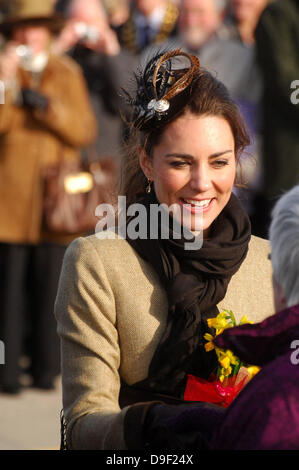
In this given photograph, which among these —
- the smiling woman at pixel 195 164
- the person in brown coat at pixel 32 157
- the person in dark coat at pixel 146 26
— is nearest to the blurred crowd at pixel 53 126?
the person in brown coat at pixel 32 157

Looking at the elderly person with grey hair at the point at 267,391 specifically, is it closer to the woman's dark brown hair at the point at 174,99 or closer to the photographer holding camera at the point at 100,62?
the woman's dark brown hair at the point at 174,99

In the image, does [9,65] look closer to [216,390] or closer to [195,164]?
[195,164]

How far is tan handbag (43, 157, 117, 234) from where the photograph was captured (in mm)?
6254

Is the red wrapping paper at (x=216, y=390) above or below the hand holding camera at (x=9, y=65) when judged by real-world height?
below

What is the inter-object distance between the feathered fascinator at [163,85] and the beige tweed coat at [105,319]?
0.35 meters

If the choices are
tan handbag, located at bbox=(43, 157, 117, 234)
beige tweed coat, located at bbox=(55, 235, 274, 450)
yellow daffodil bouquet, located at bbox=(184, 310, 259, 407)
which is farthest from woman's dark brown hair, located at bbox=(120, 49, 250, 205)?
tan handbag, located at bbox=(43, 157, 117, 234)

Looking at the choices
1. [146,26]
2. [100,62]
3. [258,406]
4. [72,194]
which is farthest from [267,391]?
[146,26]

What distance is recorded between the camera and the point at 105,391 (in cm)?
271

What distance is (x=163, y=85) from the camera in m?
2.89

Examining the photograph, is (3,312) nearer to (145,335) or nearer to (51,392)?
(51,392)

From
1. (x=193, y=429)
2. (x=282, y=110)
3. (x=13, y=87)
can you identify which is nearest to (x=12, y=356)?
(x=13, y=87)

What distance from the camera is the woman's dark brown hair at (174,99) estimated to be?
286 cm

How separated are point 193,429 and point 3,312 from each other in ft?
14.3
